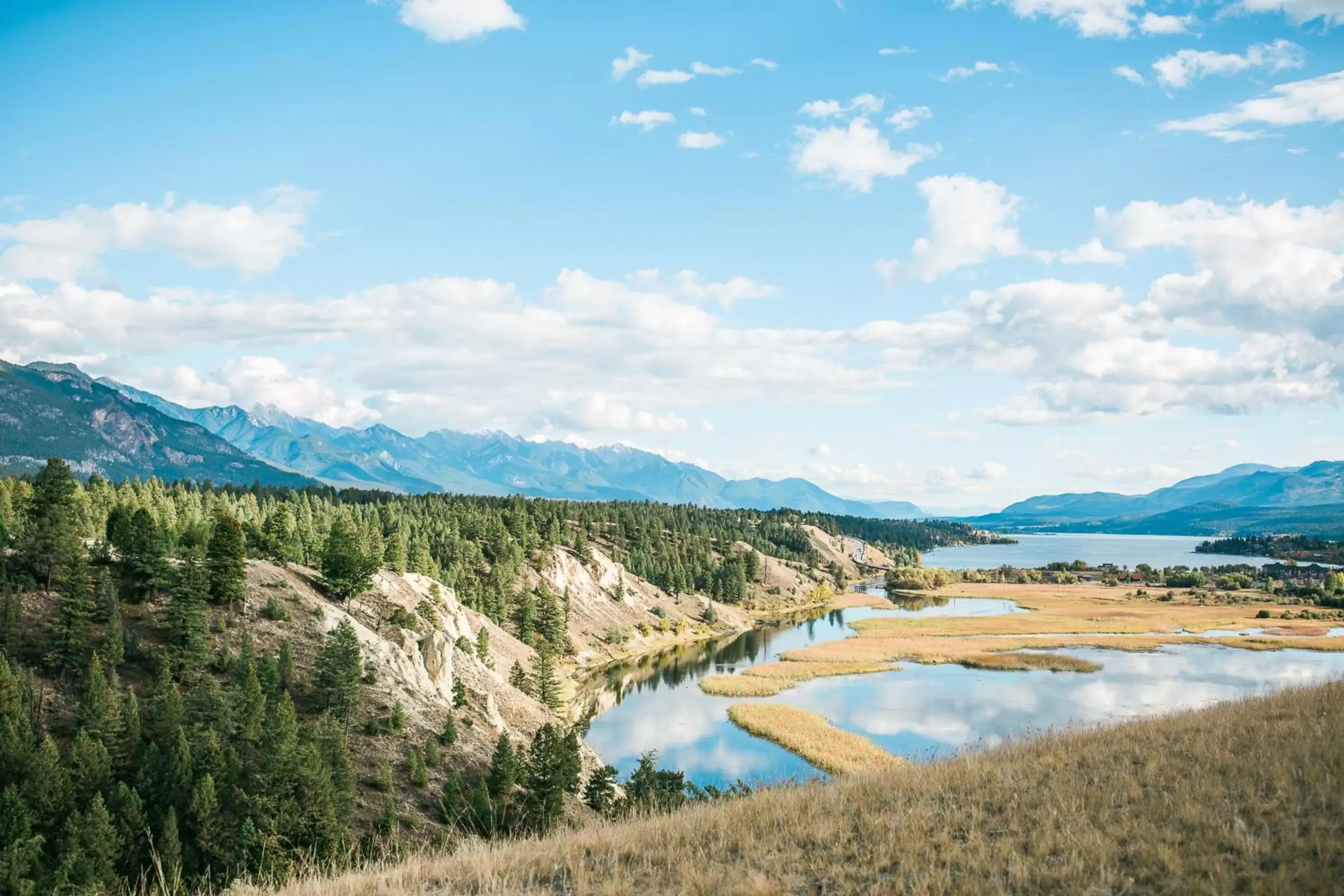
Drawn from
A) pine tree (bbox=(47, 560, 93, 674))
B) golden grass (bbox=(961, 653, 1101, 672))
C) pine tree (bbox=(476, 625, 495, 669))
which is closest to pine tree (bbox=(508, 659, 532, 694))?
pine tree (bbox=(476, 625, 495, 669))

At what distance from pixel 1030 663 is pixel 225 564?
86.1 metres

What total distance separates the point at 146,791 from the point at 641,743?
38.1 m

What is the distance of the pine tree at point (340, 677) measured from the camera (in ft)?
155

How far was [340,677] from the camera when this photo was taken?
4697 centimetres

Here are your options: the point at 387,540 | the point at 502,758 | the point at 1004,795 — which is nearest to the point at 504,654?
the point at 387,540

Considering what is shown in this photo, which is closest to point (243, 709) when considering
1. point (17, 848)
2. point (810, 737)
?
point (17, 848)

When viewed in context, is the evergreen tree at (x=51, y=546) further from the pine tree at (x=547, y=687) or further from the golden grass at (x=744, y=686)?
the golden grass at (x=744, y=686)

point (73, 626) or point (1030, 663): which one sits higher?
point (73, 626)

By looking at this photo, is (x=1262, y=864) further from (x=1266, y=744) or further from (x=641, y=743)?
(x=641, y=743)

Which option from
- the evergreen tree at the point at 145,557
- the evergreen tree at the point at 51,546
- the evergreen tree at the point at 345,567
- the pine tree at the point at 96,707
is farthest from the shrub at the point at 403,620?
the pine tree at the point at 96,707

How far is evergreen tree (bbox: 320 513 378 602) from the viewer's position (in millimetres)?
66000

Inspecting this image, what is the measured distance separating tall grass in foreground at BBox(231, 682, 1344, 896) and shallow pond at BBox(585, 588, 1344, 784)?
1372 inches

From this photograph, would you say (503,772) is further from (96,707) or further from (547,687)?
(547,687)

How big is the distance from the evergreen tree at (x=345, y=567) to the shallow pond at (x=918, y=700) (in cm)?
2555
